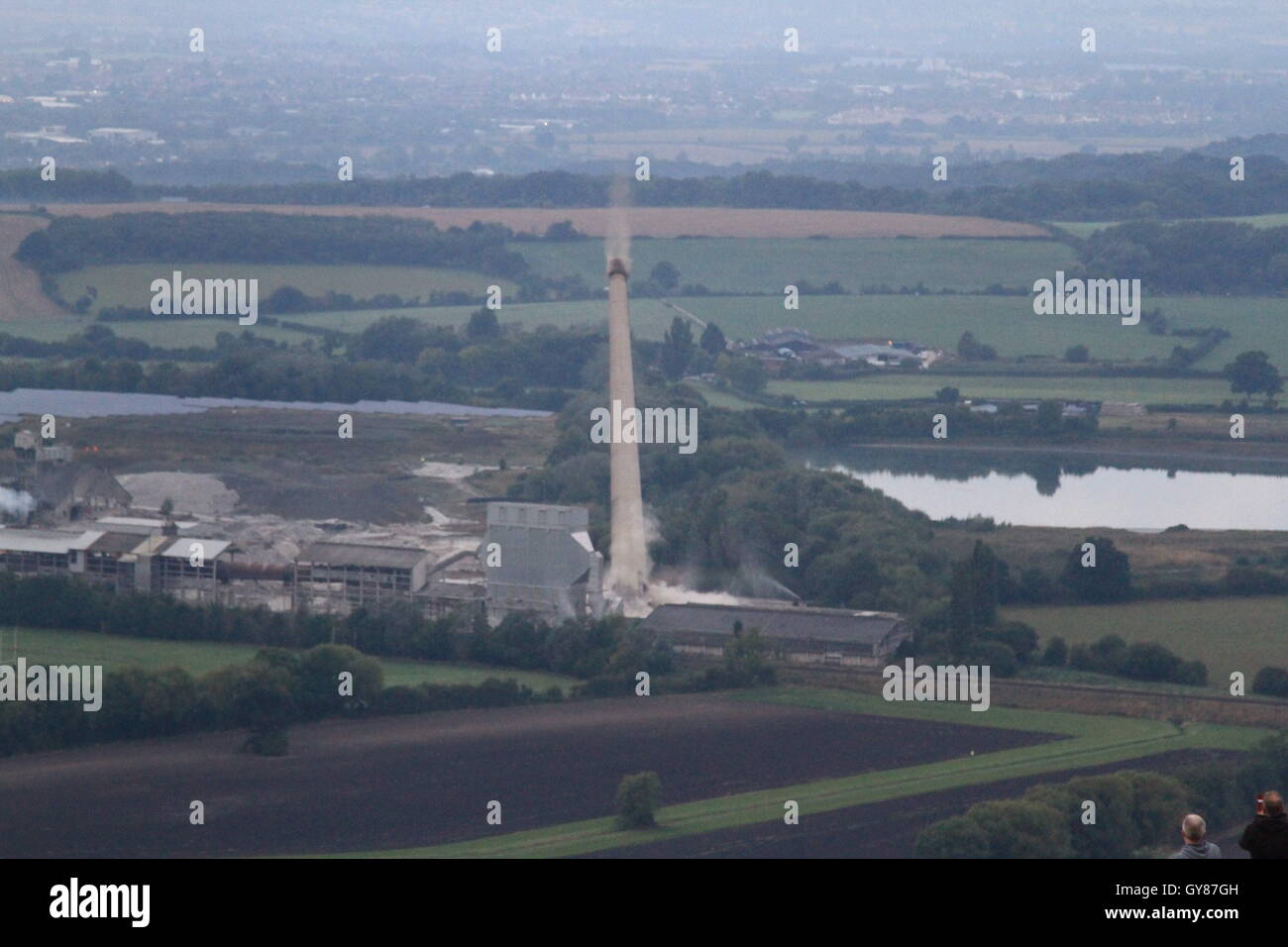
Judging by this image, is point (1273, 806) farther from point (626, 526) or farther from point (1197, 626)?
point (626, 526)

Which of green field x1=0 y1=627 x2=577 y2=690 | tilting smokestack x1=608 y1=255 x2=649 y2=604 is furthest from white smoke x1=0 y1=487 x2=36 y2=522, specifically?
tilting smokestack x1=608 y1=255 x2=649 y2=604

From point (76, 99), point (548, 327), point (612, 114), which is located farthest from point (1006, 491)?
point (612, 114)

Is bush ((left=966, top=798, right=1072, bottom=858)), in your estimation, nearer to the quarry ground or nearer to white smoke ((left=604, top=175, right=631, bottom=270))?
the quarry ground

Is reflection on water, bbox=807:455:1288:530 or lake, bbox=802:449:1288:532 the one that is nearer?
reflection on water, bbox=807:455:1288:530

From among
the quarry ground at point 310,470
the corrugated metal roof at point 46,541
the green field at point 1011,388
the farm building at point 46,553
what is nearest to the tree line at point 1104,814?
the quarry ground at point 310,470

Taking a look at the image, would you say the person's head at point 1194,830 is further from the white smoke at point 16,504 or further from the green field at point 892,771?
the white smoke at point 16,504
